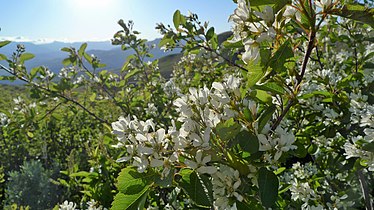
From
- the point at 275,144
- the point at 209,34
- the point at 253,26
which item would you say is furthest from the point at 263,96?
the point at 209,34

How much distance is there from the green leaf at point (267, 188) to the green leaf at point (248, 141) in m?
0.09

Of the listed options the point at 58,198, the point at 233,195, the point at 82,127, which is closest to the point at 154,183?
the point at 233,195

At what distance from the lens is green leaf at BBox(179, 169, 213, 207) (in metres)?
1.00

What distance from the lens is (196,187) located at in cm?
102

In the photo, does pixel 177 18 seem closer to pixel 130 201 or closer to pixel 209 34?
pixel 209 34

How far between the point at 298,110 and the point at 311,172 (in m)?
1.03

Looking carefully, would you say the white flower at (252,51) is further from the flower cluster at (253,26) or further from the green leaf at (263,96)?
the green leaf at (263,96)

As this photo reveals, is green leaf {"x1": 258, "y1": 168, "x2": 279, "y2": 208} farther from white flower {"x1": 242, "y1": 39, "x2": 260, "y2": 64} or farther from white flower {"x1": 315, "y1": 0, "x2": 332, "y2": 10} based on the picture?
white flower {"x1": 315, "y1": 0, "x2": 332, "y2": 10}

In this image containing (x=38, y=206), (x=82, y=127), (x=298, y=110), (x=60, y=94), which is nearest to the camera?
(x=298, y=110)

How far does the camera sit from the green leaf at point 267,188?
1024mm

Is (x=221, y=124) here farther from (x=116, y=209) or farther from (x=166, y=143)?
(x=116, y=209)

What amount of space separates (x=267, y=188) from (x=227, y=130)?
22 cm

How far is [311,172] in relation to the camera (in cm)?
300

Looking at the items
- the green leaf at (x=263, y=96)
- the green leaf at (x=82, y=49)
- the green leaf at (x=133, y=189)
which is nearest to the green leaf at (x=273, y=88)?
the green leaf at (x=263, y=96)
